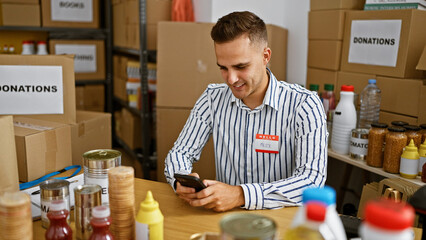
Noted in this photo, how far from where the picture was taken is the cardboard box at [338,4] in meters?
2.15

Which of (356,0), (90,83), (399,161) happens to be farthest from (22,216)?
→ (90,83)

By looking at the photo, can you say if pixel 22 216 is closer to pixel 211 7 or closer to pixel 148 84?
pixel 211 7

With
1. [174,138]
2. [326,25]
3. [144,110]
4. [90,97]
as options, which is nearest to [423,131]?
[326,25]

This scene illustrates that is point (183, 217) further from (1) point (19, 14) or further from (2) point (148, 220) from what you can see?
(1) point (19, 14)

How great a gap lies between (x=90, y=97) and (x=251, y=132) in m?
2.62

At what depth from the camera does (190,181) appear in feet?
3.91

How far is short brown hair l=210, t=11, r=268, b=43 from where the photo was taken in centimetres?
138

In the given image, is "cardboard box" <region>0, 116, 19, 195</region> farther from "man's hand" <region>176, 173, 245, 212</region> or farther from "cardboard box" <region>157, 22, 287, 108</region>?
"cardboard box" <region>157, 22, 287, 108</region>

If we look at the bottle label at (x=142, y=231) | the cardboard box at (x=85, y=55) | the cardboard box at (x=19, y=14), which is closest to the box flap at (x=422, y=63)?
the bottle label at (x=142, y=231)

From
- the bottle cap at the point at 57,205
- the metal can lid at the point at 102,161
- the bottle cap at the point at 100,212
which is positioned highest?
the metal can lid at the point at 102,161

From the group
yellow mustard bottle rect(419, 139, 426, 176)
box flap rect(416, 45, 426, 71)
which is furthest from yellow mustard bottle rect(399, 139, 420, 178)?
box flap rect(416, 45, 426, 71)

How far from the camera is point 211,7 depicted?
7.99 feet

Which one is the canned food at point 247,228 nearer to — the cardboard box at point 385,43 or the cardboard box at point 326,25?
the cardboard box at point 385,43

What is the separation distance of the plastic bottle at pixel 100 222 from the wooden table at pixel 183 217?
20 centimetres
